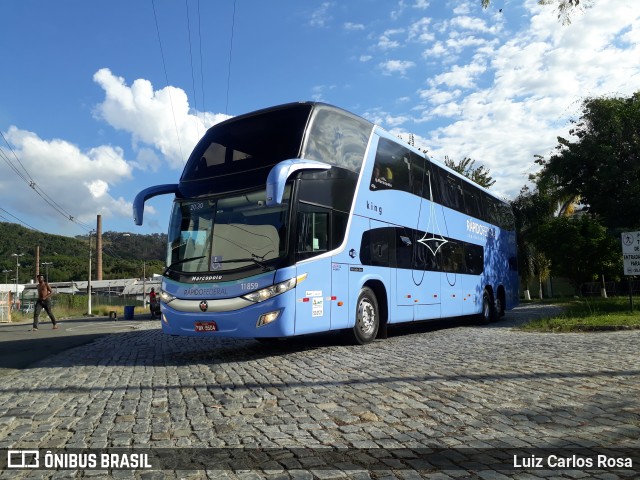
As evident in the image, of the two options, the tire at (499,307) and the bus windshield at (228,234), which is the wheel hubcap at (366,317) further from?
the tire at (499,307)

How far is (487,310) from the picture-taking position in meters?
17.2

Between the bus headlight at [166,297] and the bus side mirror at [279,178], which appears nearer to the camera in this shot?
the bus side mirror at [279,178]

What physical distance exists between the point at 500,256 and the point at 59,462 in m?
17.4

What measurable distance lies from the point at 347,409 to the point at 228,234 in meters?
4.27

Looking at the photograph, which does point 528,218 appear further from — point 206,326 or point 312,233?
point 206,326

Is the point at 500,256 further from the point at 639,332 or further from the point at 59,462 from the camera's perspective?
the point at 59,462

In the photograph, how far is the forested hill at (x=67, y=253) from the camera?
72.8 metres

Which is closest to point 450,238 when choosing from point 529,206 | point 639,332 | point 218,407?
point 639,332

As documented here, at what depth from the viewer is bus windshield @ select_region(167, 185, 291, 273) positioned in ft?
26.5

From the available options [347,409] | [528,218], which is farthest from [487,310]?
[528,218]

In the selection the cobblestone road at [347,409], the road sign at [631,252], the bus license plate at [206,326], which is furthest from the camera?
the road sign at [631,252]

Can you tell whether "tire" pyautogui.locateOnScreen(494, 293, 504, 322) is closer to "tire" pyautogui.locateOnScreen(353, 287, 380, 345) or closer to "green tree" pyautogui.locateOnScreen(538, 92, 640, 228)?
"green tree" pyautogui.locateOnScreen(538, 92, 640, 228)

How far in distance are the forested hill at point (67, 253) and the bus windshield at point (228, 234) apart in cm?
5992

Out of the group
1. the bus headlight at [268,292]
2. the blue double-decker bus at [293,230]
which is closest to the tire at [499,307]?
the blue double-decker bus at [293,230]
